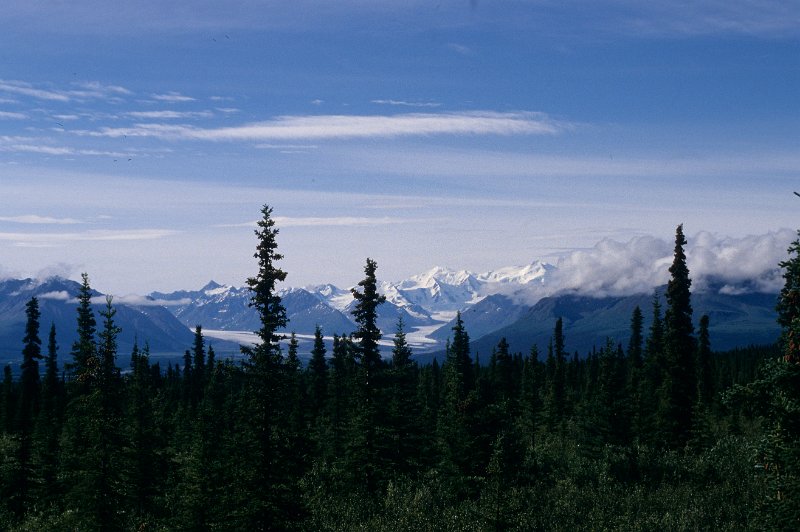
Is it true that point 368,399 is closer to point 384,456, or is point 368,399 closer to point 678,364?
point 384,456

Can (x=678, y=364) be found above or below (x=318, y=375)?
above

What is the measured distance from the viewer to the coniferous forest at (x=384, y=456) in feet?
87.1

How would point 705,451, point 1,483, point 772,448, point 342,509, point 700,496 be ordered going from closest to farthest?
point 772,448 → point 700,496 → point 342,509 → point 705,451 → point 1,483

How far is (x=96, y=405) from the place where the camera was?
30109mm

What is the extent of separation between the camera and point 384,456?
42.7 meters

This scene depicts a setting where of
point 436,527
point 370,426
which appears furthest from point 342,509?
point 436,527

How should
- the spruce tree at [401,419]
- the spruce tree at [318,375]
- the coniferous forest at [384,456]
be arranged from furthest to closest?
the spruce tree at [318,375] → the spruce tree at [401,419] → the coniferous forest at [384,456]

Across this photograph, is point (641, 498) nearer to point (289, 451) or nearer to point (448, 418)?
point (448, 418)

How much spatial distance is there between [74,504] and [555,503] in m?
22.6

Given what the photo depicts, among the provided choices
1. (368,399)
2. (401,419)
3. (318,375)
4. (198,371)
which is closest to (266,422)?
(368,399)

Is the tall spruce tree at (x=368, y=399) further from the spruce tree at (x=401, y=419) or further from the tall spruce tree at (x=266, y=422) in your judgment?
the tall spruce tree at (x=266, y=422)

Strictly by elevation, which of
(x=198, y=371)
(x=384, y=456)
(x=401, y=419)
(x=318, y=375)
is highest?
(x=401, y=419)

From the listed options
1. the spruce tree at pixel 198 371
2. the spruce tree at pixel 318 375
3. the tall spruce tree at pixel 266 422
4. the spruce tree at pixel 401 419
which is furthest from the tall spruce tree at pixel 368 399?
the spruce tree at pixel 198 371

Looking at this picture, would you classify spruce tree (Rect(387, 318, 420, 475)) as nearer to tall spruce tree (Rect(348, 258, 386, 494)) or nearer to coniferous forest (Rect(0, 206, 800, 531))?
coniferous forest (Rect(0, 206, 800, 531))
